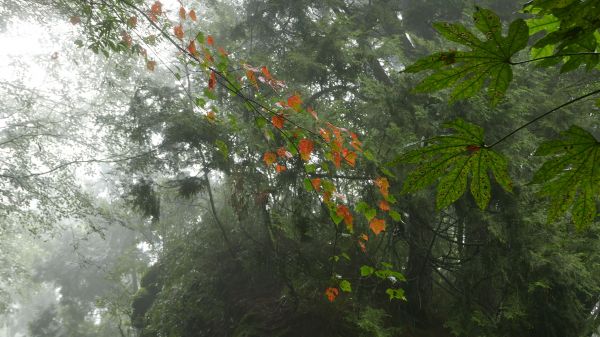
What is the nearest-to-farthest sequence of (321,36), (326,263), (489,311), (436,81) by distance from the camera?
(436,81) < (489,311) < (326,263) < (321,36)

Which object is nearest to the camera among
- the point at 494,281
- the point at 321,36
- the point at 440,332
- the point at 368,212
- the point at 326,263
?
the point at 368,212

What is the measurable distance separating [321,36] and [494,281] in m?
4.43

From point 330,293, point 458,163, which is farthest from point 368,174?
point 458,163

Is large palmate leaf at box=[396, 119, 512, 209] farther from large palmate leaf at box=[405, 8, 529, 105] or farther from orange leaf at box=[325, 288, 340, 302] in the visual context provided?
orange leaf at box=[325, 288, 340, 302]

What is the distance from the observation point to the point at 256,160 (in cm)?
556

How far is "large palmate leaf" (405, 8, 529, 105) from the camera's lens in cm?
78

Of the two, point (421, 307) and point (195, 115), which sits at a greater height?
point (195, 115)

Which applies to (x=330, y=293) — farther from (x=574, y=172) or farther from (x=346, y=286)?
(x=574, y=172)

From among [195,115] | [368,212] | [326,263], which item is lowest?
[368,212]

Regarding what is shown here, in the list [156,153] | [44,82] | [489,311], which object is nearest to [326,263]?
[489,311]

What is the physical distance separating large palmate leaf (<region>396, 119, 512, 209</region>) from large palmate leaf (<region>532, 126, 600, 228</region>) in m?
0.09

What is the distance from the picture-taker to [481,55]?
2.69ft

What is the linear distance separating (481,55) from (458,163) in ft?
0.84

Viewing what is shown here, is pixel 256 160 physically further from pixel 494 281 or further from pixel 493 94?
pixel 493 94
